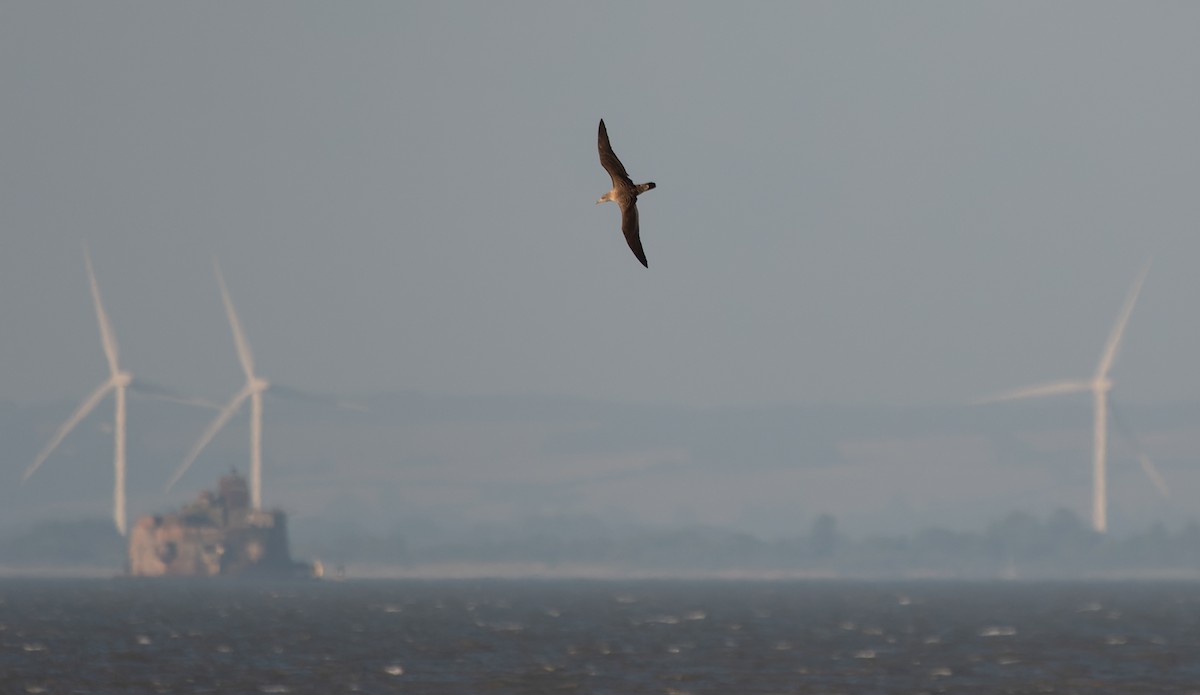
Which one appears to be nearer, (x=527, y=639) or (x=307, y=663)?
(x=307, y=663)

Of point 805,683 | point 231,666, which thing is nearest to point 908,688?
point 805,683

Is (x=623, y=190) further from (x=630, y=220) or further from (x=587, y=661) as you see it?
(x=587, y=661)

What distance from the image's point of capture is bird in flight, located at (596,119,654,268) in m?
34.7

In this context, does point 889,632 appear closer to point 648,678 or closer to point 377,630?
point 377,630

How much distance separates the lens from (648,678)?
122 m

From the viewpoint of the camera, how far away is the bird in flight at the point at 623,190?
114ft

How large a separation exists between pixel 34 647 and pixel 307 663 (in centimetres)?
3184

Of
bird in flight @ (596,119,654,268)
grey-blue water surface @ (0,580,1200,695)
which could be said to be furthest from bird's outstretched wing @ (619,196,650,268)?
grey-blue water surface @ (0,580,1200,695)

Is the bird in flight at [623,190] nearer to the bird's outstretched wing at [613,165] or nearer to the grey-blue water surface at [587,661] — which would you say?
the bird's outstretched wing at [613,165]

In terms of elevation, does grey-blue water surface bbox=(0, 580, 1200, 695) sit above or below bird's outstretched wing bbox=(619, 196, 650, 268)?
below

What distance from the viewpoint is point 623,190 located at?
35062mm

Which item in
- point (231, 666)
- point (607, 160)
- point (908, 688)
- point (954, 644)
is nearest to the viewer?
point (607, 160)

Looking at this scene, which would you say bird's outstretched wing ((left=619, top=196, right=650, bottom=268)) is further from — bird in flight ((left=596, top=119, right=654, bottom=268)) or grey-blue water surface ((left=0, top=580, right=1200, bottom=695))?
grey-blue water surface ((left=0, top=580, right=1200, bottom=695))

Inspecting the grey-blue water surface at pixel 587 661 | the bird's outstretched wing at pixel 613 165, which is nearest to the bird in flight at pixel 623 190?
the bird's outstretched wing at pixel 613 165
